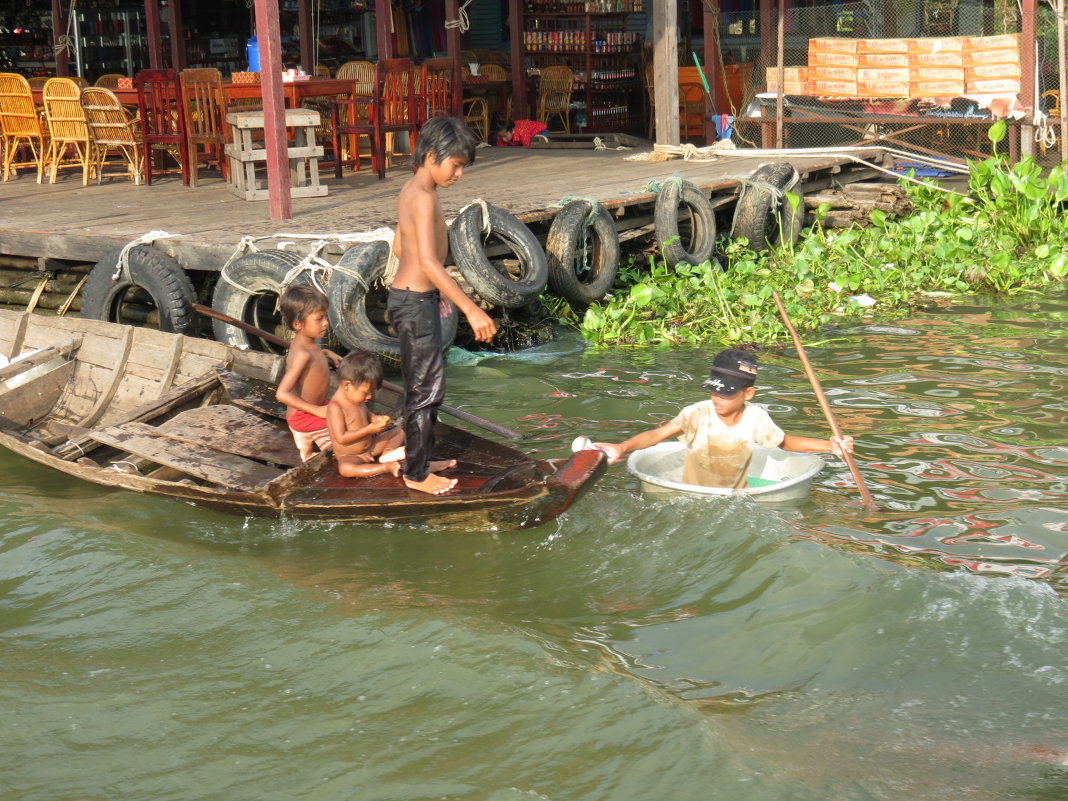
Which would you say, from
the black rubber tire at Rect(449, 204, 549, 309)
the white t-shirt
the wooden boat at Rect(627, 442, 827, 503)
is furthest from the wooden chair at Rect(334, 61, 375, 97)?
the white t-shirt

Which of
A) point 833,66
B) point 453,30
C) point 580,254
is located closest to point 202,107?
point 453,30

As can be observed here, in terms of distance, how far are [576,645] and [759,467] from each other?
1.52 metres

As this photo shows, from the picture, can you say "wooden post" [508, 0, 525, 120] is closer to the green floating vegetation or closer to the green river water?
the green floating vegetation

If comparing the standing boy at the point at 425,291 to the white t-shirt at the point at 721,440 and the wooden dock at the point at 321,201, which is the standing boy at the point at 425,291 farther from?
the wooden dock at the point at 321,201

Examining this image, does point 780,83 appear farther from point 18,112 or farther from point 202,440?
point 202,440

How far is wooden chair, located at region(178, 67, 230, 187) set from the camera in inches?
417

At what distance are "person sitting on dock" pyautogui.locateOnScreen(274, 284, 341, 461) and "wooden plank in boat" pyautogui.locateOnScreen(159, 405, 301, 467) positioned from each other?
0.12m

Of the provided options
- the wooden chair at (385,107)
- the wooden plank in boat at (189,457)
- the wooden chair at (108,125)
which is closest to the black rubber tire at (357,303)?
the wooden plank in boat at (189,457)

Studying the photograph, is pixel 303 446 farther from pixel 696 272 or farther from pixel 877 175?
pixel 877 175

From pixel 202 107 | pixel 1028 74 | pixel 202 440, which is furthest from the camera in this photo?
pixel 1028 74

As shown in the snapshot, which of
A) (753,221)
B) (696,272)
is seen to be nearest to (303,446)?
(696,272)

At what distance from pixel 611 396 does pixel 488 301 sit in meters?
1.20

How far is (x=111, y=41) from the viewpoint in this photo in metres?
18.0

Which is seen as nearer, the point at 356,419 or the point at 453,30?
the point at 356,419
